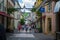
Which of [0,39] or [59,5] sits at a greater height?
[59,5]

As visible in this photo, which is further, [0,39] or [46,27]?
[46,27]

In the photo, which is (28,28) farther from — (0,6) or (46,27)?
(0,6)

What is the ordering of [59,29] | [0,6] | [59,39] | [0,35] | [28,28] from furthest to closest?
1. [28,28]
2. [0,6]
3. [59,29]
4. [59,39]
5. [0,35]

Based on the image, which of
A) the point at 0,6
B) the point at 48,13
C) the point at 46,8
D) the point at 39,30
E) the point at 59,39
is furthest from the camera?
the point at 39,30

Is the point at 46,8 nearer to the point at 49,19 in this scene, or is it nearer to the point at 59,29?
the point at 49,19

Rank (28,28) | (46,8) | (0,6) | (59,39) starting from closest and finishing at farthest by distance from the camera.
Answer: (59,39) → (0,6) → (46,8) → (28,28)

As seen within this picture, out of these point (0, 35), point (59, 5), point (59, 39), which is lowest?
point (59, 39)

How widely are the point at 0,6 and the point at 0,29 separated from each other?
2856 centimetres

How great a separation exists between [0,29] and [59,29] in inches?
777

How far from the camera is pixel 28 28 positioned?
5544 centimetres

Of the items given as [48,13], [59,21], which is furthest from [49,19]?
[59,21]

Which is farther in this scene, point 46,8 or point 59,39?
point 46,8

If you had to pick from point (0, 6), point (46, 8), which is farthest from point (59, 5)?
point (46, 8)

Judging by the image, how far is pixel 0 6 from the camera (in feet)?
114
